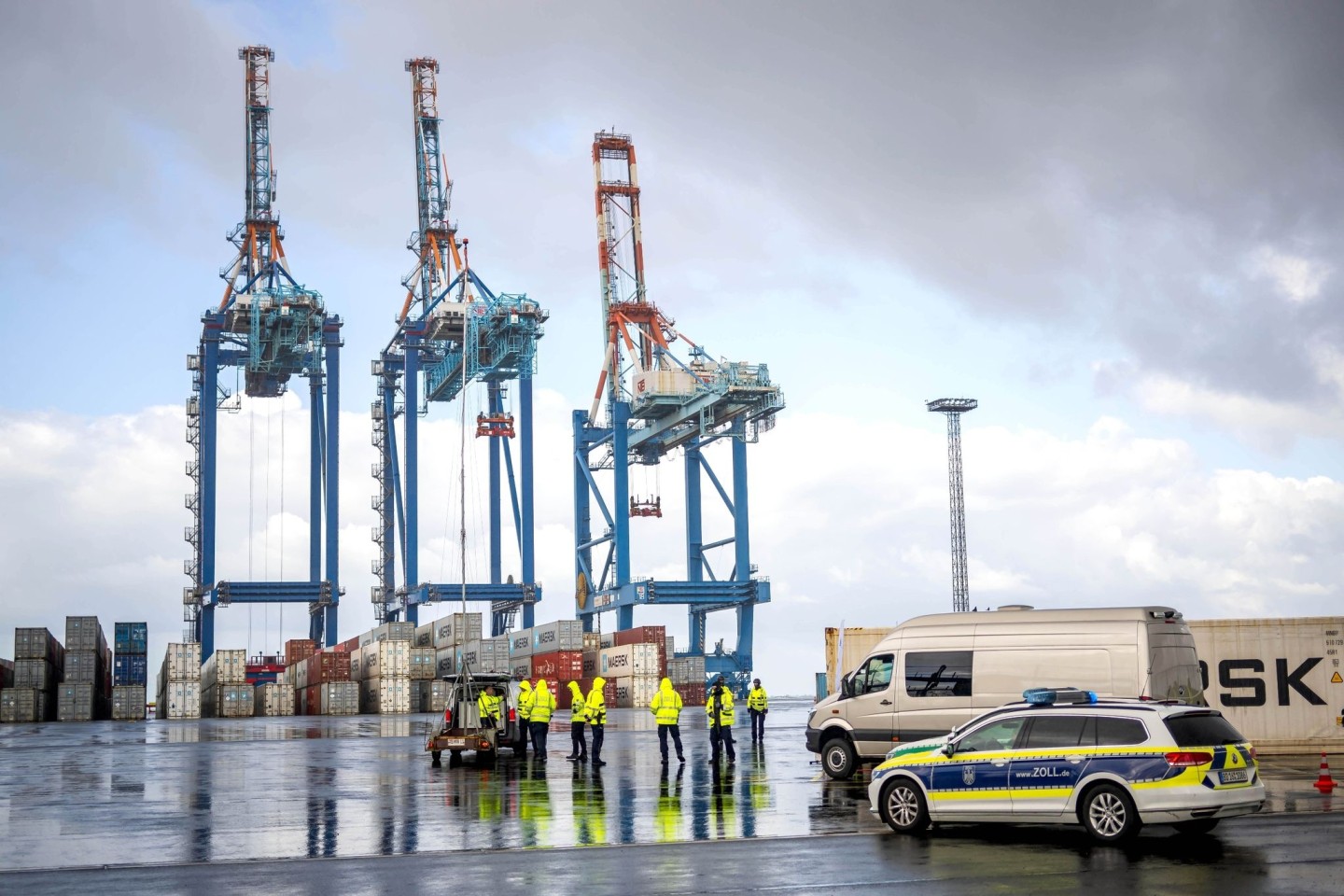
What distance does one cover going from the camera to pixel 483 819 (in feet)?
54.9

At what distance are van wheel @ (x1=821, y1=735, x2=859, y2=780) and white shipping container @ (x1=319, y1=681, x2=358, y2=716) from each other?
166 feet

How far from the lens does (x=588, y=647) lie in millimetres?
72938

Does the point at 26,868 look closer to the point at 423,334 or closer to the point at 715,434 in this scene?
the point at 715,434

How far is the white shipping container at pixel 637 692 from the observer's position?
67.1 meters

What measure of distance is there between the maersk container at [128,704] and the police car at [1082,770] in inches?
2233

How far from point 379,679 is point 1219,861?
58078 mm

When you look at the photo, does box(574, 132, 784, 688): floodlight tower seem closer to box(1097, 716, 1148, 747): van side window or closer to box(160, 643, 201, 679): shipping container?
box(160, 643, 201, 679): shipping container

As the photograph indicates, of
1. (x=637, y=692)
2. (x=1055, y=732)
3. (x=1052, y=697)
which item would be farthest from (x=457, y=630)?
(x=1055, y=732)

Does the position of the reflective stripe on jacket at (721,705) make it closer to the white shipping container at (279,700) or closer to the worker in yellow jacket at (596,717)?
the worker in yellow jacket at (596,717)

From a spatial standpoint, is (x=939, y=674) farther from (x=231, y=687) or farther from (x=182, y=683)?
(x=231, y=687)

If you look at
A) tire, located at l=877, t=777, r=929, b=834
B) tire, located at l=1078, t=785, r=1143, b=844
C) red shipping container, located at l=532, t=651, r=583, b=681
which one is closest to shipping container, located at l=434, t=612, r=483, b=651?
red shipping container, located at l=532, t=651, r=583, b=681

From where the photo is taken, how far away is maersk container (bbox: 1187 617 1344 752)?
2350 centimetres

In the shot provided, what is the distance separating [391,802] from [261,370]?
6720 cm

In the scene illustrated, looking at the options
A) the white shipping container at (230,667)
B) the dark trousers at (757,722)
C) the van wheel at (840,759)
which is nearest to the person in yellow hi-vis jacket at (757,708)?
the dark trousers at (757,722)
